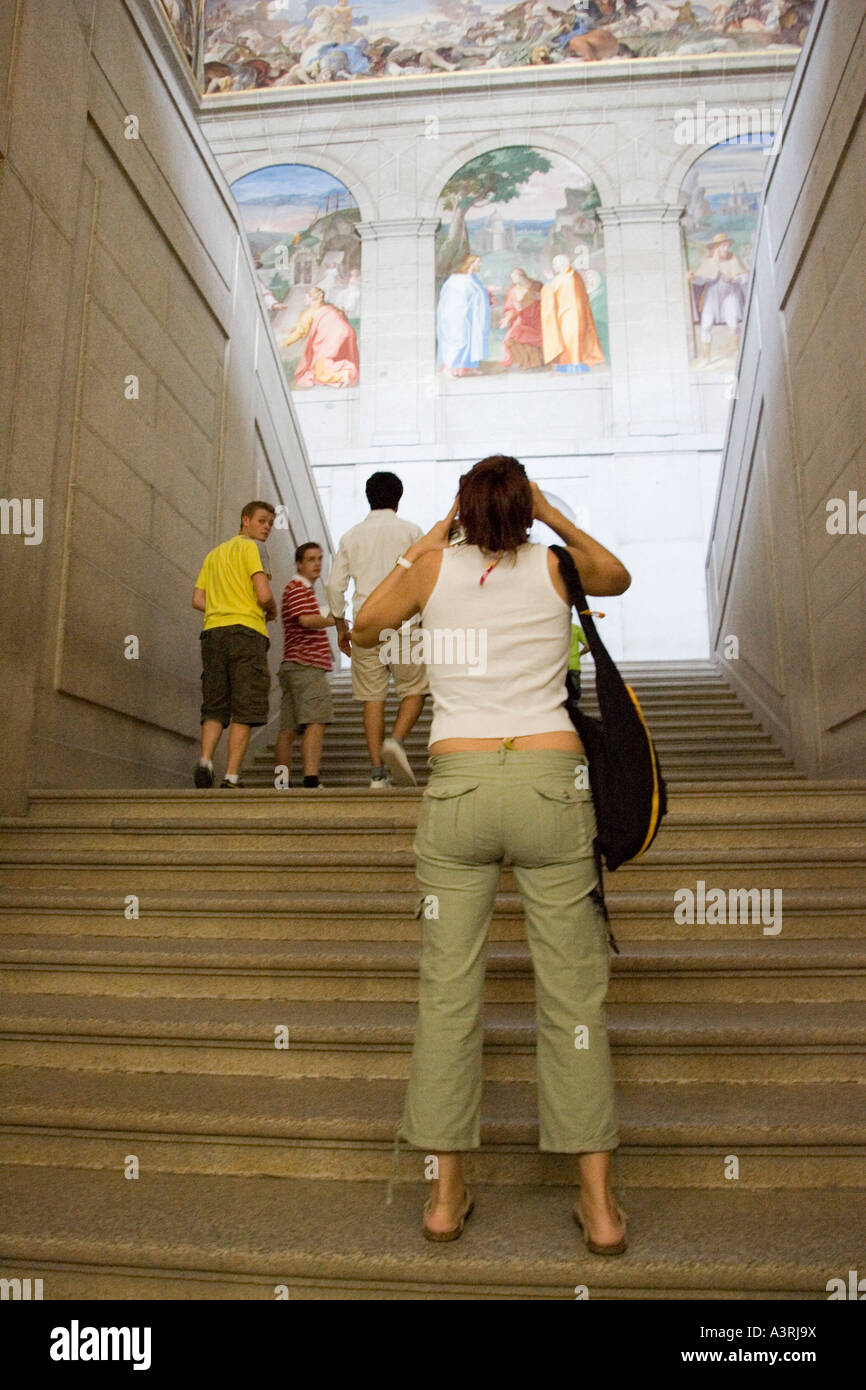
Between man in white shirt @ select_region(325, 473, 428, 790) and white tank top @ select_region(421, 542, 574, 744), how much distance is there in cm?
272

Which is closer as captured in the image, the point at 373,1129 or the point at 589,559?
the point at 589,559

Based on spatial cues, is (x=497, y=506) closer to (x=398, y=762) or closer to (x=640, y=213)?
(x=398, y=762)

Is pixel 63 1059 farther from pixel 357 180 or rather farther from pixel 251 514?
pixel 357 180

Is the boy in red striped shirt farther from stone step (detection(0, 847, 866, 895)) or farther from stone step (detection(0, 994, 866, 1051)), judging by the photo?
stone step (detection(0, 994, 866, 1051))

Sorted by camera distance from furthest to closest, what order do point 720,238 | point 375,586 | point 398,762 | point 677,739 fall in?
1. point 720,238
2. point 677,739
3. point 375,586
4. point 398,762

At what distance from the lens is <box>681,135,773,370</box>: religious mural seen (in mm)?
15711

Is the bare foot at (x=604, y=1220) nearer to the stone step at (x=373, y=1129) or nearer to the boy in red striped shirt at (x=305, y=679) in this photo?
the stone step at (x=373, y=1129)

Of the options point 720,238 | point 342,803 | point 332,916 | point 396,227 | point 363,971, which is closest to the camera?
point 363,971

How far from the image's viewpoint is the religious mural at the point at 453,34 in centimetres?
1648

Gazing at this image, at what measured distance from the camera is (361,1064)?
2.73 metres

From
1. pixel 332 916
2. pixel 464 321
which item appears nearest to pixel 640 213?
pixel 464 321

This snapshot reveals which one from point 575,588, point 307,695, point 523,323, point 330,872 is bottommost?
point 330,872

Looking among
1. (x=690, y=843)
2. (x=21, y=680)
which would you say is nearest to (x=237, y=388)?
(x=21, y=680)

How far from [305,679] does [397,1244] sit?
3711 millimetres
